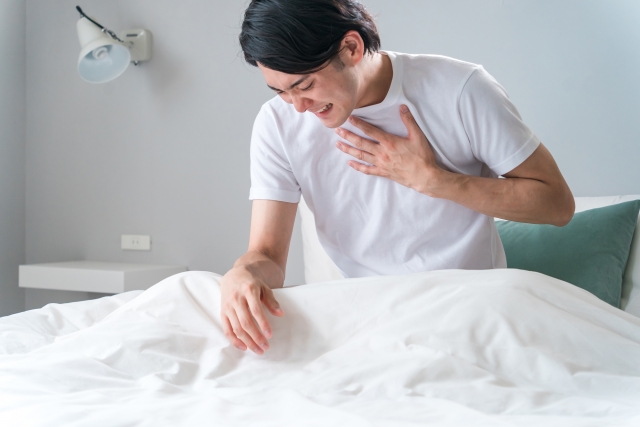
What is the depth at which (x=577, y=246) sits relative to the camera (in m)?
1.73

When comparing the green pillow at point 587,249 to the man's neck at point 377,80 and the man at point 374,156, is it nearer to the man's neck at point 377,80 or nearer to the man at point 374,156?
the man at point 374,156

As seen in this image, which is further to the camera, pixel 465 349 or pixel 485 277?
pixel 485 277

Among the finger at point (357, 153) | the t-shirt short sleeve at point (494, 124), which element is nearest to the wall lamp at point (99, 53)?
the finger at point (357, 153)

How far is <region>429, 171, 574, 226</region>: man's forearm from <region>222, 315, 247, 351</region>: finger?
53 centimetres

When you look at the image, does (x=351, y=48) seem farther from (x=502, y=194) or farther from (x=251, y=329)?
(x=251, y=329)

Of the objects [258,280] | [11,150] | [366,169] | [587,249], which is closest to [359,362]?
[258,280]

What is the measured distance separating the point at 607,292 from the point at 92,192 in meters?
2.48

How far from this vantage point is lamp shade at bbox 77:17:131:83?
2.63m

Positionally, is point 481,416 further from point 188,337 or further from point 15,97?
point 15,97

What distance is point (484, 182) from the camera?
1240 mm

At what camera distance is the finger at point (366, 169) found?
132cm

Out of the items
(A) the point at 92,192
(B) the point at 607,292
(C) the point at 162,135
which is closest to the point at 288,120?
(B) the point at 607,292

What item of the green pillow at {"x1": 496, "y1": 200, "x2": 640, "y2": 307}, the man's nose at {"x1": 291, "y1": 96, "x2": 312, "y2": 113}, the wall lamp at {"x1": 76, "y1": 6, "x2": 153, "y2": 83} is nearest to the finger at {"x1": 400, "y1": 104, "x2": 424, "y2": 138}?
the man's nose at {"x1": 291, "y1": 96, "x2": 312, "y2": 113}

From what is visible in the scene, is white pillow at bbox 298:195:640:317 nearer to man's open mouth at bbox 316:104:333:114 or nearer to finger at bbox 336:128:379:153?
finger at bbox 336:128:379:153
